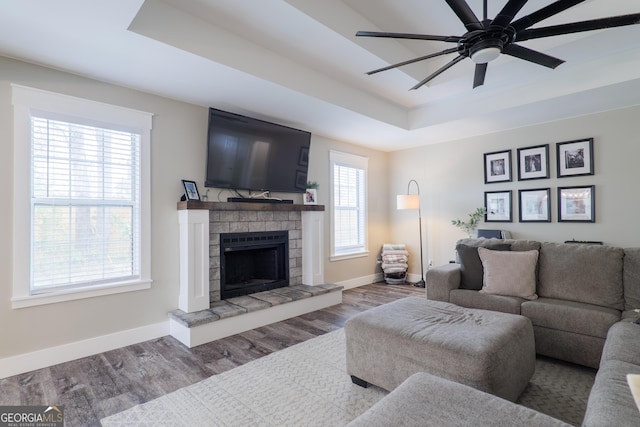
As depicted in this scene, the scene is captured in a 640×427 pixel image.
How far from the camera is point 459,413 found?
3.88ft

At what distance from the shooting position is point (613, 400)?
4.11 feet

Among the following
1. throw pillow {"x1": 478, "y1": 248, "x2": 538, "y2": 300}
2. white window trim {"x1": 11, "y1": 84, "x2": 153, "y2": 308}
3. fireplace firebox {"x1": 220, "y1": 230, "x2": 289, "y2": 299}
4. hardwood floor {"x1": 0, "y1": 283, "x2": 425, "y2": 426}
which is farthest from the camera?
fireplace firebox {"x1": 220, "y1": 230, "x2": 289, "y2": 299}

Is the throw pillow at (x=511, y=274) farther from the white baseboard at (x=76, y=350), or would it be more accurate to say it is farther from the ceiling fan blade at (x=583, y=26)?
the white baseboard at (x=76, y=350)

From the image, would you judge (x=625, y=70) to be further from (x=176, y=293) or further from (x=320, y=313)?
(x=176, y=293)

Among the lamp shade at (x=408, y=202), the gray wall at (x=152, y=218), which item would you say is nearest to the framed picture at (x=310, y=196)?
the gray wall at (x=152, y=218)

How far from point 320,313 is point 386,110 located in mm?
2799

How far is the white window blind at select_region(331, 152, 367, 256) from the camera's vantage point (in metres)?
5.21

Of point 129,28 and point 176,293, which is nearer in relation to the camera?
point 129,28

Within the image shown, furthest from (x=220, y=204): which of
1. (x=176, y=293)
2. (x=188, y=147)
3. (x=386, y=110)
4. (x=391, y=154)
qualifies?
(x=391, y=154)

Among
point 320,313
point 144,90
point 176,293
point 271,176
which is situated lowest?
point 320,313

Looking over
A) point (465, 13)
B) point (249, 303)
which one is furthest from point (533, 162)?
point (249, 303)

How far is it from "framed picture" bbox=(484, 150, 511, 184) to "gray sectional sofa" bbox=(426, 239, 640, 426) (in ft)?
5.86

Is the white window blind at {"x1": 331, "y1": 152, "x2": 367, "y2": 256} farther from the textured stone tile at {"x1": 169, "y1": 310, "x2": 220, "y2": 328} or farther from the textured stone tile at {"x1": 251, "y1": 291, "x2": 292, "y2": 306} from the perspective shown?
the textured stone tile at {"x1": 169, "y1": 310, "x2": 220, "y2": 328}

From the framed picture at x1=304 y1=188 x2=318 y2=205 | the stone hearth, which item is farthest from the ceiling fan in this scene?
the framed picture at x1=304 y1=188 x2=318 y2=205
